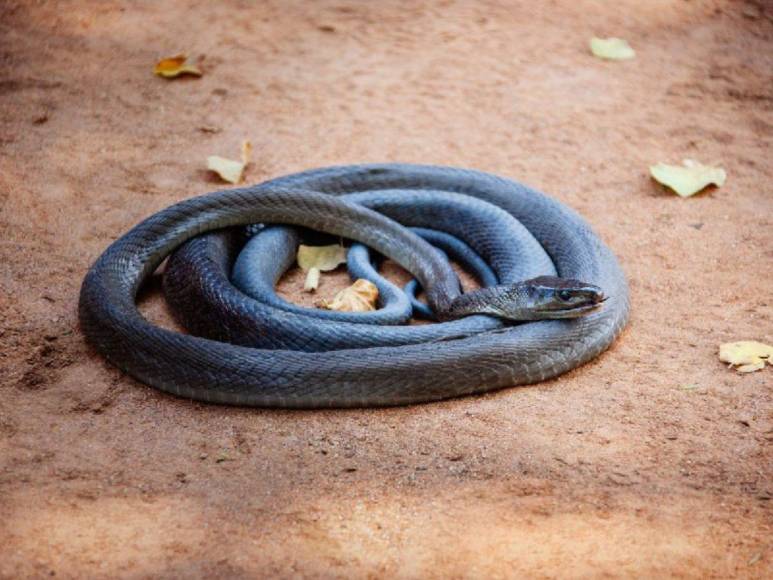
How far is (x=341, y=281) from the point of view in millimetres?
4910

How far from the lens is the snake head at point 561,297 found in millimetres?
4000

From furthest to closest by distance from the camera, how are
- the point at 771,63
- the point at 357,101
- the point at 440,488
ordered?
1. the point at 771,63
2. the point at 357,101
3. the point at 440,488

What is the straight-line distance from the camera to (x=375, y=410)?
12.1ft

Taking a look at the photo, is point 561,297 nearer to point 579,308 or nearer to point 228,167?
point 579,308

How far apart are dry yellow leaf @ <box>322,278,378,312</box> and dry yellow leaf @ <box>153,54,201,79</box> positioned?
3.19 m

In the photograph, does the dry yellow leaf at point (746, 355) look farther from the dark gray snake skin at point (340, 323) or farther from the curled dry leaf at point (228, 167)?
the curled dry leaf at point (228, 167)

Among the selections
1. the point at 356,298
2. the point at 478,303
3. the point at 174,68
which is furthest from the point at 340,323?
the point at 174,68

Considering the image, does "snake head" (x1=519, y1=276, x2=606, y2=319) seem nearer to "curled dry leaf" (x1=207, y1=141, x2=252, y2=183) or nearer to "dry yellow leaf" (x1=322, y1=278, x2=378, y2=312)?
"dry yellow leaf" (x1=322, y1=278, x2=378, y2=312)

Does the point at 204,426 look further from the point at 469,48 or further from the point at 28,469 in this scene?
Result: the point at 469,48

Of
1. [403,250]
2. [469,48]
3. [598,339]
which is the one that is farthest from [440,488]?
[469,48]

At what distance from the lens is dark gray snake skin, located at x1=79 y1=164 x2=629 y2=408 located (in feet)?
12.0

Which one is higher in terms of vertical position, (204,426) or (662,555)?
(662,555)

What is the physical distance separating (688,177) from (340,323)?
9.83ft

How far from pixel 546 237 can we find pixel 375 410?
1.79m
